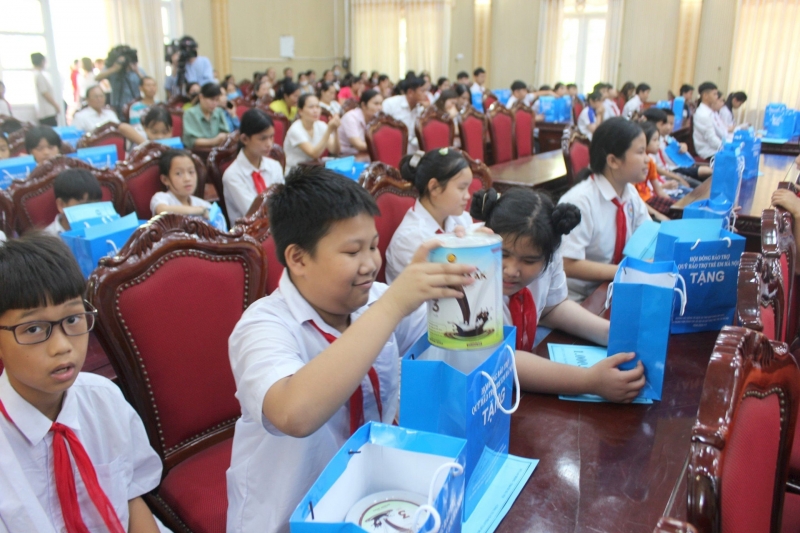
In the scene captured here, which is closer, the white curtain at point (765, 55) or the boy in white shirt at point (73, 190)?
the boy in white shirt at point (73, 190)

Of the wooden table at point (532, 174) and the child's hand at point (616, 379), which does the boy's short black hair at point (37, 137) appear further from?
the child's hand at point (616, 379)

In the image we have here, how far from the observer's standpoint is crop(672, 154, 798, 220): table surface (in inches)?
105

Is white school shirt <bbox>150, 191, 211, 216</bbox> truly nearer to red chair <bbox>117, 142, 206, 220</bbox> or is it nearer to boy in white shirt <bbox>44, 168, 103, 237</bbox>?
red chair <bbox>117, 142, 206, 220</bbox>

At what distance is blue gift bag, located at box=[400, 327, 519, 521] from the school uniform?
0.45 m

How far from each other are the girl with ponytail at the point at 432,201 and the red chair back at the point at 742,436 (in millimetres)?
1232

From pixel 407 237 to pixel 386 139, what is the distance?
7.11 feet

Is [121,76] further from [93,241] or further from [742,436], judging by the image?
[742,436]

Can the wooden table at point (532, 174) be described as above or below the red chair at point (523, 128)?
below

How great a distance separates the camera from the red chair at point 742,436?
66 centimetres

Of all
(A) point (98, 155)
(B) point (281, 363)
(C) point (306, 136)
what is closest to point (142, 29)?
(C) point (306, 136)

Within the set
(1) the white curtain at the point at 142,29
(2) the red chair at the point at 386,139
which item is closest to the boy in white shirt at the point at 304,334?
(2) the red chair at the point at 386,139

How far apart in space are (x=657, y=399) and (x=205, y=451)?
0.96 meters

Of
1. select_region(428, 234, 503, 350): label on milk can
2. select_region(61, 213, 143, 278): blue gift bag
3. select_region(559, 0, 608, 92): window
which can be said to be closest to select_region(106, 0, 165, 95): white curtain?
select_region(559, 0, 608, 92): window

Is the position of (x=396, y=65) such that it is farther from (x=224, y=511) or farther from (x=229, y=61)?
(x=224, y=511)
